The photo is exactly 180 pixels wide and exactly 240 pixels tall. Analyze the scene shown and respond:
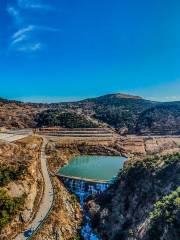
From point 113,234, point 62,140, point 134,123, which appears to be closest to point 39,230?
point 113,234

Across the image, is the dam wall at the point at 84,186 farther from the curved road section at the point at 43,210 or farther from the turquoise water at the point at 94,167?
the curved road section at the point at 43,210

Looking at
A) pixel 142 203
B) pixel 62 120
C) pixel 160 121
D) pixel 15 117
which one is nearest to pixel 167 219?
pixel 142 203

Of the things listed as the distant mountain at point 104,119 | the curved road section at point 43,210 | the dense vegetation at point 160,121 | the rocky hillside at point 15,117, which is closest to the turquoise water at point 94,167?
the curved road section at point 43,210

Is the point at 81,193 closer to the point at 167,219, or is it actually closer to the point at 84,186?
the point at 84,186

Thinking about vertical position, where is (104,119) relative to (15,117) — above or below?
below

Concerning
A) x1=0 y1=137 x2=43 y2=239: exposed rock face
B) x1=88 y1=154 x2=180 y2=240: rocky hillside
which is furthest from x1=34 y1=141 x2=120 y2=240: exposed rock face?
x1=0 y1=137 x2=43 y2=239: exposed rock face

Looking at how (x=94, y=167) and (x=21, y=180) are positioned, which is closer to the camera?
(x=21, y=180)

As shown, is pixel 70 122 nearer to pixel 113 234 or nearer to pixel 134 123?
pixel 134 123
